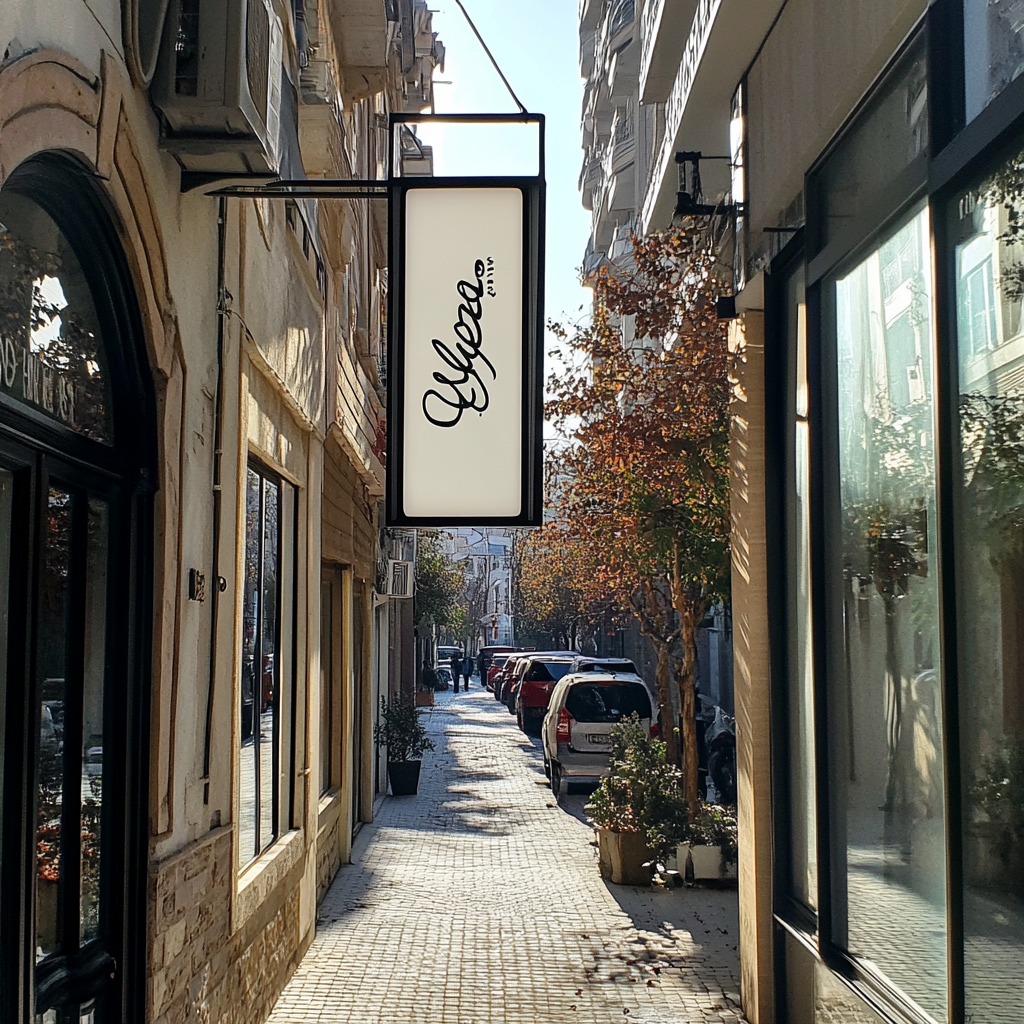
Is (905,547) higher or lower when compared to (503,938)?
higher

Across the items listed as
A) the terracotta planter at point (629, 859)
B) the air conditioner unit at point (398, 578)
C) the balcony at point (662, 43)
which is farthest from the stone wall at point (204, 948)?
the air conditioner unit at point (398, 578)

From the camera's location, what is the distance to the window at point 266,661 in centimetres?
674

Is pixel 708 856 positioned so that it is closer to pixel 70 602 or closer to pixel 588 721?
pixel 588 721

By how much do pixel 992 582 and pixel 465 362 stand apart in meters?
2.48

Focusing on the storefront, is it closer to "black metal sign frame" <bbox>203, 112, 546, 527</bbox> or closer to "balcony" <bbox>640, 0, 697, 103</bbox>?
"black metal sign frame" <bbox>203, 112, 546, 527</bbox>

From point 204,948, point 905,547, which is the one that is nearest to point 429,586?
point 204,948

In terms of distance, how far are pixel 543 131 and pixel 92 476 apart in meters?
2.62

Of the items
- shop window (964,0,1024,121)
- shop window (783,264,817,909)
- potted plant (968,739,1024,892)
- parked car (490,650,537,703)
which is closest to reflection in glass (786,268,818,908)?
shop window (783,264,817,909)

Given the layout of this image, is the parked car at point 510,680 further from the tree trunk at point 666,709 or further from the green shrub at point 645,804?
the green shrub at point 645,804

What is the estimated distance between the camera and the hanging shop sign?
5.36 m

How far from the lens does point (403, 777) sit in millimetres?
17266

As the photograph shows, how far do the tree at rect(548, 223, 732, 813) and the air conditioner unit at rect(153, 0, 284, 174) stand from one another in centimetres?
511

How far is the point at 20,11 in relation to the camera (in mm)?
3008

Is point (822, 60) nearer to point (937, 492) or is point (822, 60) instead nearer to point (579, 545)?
point (937, 492)
